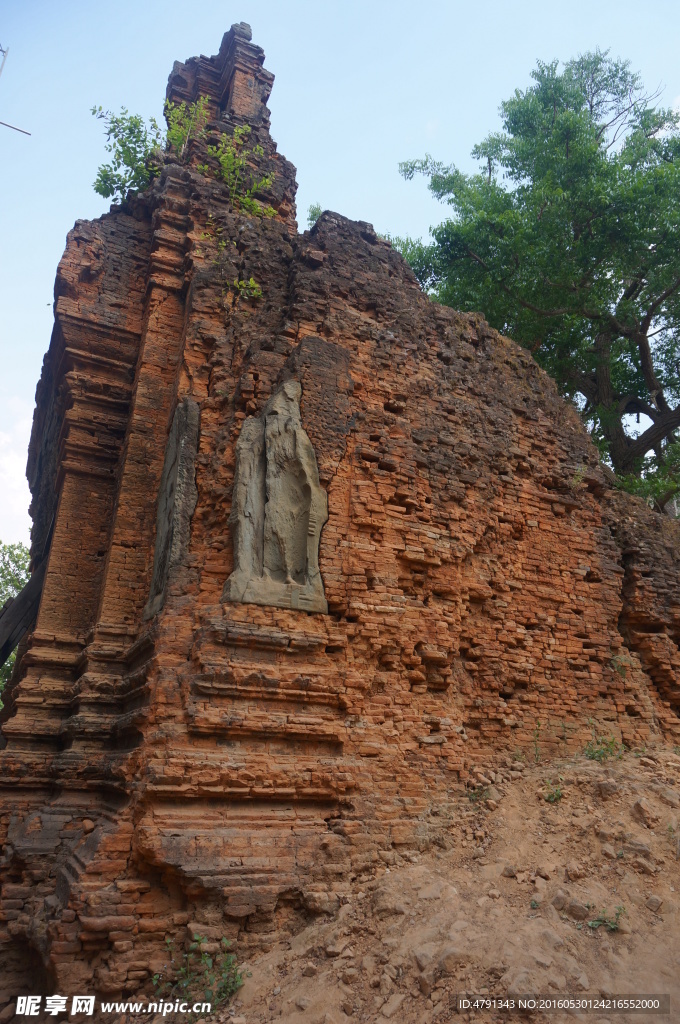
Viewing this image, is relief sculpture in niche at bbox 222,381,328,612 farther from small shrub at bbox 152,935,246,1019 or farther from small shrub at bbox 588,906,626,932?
small shrub at bbox 588,906,626,932

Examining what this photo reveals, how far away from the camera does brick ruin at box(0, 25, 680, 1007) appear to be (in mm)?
5344

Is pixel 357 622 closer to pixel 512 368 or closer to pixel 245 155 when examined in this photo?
pixel 512 368

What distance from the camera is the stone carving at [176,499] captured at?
6.48 m

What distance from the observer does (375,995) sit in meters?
4.49

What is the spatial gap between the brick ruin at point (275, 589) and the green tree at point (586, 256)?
5798 mm

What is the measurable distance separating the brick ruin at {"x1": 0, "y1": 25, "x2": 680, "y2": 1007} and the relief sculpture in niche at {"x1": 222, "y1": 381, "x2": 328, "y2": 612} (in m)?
Result: 0.03

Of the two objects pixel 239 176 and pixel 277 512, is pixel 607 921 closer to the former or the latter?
pixel 277 512

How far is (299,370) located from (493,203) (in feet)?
34.6

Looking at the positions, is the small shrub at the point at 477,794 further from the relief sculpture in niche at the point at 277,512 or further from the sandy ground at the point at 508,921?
the relief sculpture in niche at the point at 277,512

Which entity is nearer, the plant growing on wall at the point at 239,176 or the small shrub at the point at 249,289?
the small shrub at the point at 249,289

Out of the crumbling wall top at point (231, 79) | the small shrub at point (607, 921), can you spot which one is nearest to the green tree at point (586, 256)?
the crumbling wall top at point (231, 79)

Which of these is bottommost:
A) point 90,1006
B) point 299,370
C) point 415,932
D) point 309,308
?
point 90,1006

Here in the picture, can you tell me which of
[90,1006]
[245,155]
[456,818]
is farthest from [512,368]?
[90,1006]

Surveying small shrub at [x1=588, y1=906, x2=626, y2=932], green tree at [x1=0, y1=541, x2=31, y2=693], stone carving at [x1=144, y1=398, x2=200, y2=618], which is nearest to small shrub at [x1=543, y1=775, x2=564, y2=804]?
small shrub at [x1=588, y1=906, x2=626, y2=932]
